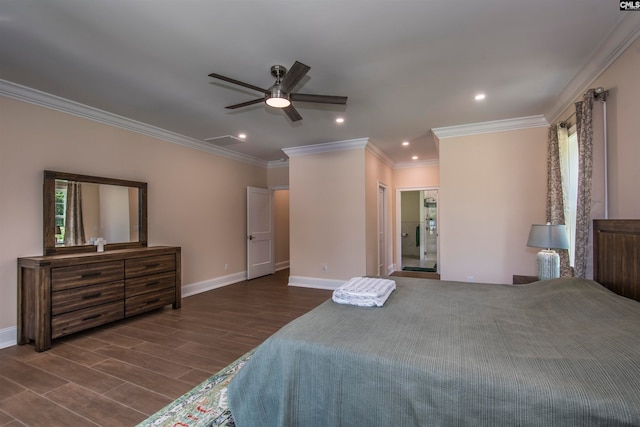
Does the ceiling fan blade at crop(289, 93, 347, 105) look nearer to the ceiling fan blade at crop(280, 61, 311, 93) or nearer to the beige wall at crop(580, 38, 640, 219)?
the ceiling fan blade at crop(280, 61, 311, 93)

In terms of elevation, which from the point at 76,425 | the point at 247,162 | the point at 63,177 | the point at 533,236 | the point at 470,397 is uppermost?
the point at 247,162

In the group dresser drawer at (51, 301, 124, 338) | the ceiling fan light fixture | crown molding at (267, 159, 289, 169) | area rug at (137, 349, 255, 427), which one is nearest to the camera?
area rug at (137, 349, 255, 427)

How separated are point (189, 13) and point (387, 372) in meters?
2.51

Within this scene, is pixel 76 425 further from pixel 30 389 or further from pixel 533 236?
pixel 533 236

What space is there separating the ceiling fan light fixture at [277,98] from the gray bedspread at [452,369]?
1846mm

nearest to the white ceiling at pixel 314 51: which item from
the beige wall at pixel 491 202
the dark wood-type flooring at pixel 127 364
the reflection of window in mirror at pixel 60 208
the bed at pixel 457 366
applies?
the beige wall at pixel 491 202

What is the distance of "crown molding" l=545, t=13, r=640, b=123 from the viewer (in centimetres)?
207

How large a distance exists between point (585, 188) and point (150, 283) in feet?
16.5

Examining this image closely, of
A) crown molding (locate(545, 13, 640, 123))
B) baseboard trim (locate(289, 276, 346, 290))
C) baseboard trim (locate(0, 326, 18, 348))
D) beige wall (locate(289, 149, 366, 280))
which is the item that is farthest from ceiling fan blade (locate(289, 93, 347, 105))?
baseboard trim (locate(0, 326, 18, 348))

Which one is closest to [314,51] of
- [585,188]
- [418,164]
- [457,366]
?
[457,366]

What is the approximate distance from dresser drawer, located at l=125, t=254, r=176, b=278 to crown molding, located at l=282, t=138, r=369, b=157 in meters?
2.88

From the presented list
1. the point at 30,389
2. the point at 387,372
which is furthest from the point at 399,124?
the point at 30,389

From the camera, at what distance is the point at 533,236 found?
308 centimetres

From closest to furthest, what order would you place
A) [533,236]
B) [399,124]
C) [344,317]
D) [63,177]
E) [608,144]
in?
[344,317], [608,144], [533,236], [63,177], [399,124]
